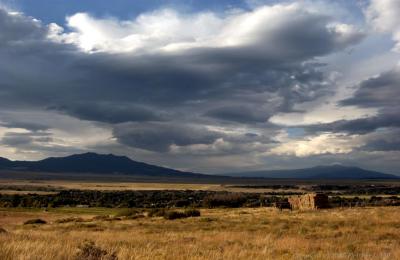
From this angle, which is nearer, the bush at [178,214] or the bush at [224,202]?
the bush at [178,214]

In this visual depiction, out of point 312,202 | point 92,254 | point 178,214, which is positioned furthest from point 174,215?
point 92,254

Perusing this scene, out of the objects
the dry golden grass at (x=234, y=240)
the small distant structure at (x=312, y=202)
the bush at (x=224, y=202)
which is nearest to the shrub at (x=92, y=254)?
the dry golden grass at (x=234, y=240)

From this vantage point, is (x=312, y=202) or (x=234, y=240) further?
(x=312, y=202)

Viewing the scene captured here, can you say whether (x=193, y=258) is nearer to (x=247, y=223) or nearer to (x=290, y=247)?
(x=290, y=247)

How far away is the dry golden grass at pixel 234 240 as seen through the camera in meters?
13.4

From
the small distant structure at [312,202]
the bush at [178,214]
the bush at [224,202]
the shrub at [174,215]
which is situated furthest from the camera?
the bush at [224,202]

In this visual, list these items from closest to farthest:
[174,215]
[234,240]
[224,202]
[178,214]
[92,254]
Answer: [92,254] → [234,240] → [174,215] → [178,214] → [224,202]

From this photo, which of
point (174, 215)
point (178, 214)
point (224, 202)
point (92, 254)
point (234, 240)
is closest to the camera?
point (92, 254)

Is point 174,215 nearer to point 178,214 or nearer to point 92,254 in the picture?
point 178,214

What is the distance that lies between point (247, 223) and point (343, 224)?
21.6ft

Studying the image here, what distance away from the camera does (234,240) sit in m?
23.4

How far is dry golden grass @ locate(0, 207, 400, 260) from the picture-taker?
13.4m

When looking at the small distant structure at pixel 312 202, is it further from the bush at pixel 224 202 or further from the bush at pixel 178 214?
the bush at pixel 224 202

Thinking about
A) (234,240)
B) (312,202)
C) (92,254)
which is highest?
(92,254)
